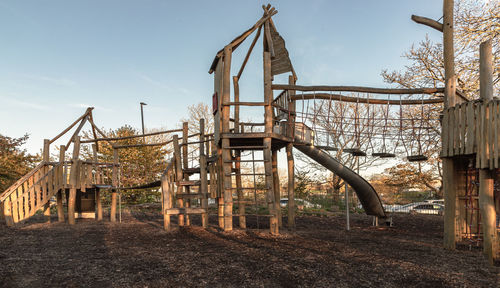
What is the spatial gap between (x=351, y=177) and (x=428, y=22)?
16.5ft

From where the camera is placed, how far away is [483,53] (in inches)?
268

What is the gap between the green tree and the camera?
19.1 metres

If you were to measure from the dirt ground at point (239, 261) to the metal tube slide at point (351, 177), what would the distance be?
1.91 meters

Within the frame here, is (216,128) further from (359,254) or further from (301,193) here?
(301,193)

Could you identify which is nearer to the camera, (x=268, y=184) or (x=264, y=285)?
(x=264, y=285)

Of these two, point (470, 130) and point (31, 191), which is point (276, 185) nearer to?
point (470, 130)

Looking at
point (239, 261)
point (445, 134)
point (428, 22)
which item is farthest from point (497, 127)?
point (239, 261)

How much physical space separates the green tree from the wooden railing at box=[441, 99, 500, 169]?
20665 millimetres

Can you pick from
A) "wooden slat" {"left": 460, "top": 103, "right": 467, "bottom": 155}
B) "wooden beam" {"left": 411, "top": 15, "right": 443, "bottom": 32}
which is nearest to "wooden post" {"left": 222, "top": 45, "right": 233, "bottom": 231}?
"wooden beam" {"left": 411, "top": 15, "right": 443, "bottom": 32}

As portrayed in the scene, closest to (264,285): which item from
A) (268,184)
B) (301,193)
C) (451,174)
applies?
(268,184)

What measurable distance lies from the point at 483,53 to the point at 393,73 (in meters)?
14.1

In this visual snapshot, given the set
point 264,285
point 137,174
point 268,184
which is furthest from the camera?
point 137,174

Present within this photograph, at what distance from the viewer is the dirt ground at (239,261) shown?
5.16m

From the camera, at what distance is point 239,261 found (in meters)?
6.28
